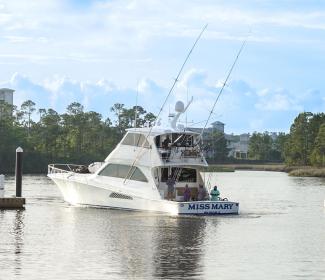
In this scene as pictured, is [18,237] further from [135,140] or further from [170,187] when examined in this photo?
[135,140]

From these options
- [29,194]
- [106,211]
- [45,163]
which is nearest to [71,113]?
[45,163]

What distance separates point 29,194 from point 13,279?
44073 mm

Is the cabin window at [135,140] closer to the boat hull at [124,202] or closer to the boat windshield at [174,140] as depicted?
the boat windshield at [174,140]

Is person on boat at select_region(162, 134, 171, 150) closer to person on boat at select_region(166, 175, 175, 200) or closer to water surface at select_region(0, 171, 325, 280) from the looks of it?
person on boat at select_region(166, 175, 175, 200)

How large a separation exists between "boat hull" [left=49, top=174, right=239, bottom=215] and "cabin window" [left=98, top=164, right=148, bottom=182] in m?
A: 0.95

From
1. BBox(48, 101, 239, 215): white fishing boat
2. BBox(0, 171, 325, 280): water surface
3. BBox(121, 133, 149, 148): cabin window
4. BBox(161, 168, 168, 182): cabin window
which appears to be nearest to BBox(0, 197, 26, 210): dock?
BBox(0, 171, 325, 280): water surface

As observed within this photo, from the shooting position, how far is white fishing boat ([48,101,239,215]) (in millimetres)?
50938

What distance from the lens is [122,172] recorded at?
2096 inches

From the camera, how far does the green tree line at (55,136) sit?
162 metres

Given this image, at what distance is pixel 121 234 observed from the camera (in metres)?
41.2

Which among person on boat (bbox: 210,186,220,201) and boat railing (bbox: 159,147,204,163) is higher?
boat railing (bbox: 159,147,204,163)

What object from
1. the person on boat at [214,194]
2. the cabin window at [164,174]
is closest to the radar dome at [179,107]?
the cabin window at [164,174]

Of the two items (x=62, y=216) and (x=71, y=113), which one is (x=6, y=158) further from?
(x=62, y=216)

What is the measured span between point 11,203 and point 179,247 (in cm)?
1994
